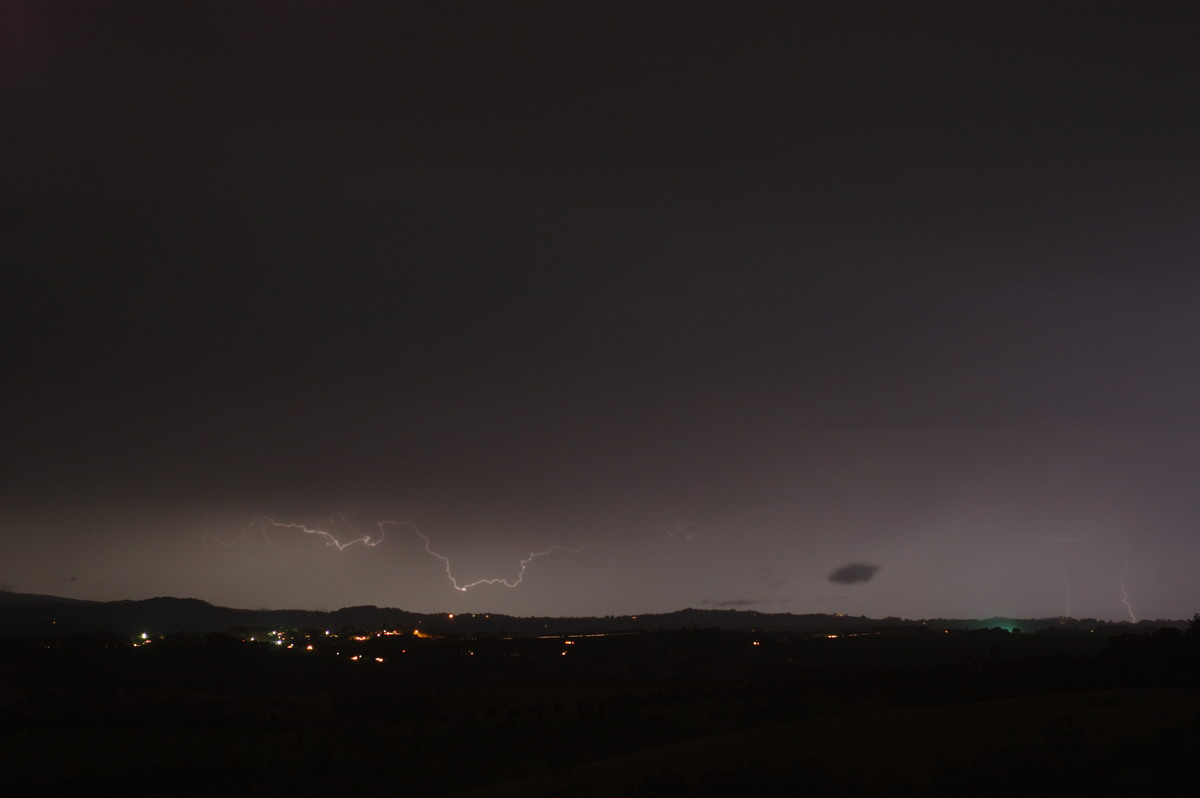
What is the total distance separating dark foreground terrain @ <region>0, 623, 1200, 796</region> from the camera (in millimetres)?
15938

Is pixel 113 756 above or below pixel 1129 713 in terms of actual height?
below

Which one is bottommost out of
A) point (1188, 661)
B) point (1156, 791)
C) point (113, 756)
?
point (113, 756)

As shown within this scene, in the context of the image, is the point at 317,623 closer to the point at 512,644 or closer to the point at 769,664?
the point at 512,644

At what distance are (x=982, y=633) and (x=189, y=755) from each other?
9429 centimetres

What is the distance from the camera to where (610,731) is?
92.6ft

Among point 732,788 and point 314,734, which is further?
point 314,734

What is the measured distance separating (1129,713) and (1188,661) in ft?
34.6

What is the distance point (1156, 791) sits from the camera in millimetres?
12594

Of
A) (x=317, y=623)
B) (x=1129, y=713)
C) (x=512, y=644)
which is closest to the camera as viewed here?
(x=1129, y=713)

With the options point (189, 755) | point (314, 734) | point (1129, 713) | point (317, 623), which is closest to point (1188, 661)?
point (1129, 713)

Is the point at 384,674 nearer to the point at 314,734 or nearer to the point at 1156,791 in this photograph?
the point at 314,734

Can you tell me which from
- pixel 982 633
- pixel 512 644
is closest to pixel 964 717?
pixel 512 644

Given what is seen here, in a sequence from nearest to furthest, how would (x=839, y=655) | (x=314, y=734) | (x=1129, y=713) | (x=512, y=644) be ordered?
(x=1129, y=713), (x=314, y=734), (x=839, y=655), (x=512, y=644)

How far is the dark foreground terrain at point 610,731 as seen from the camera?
15938 millimetres
